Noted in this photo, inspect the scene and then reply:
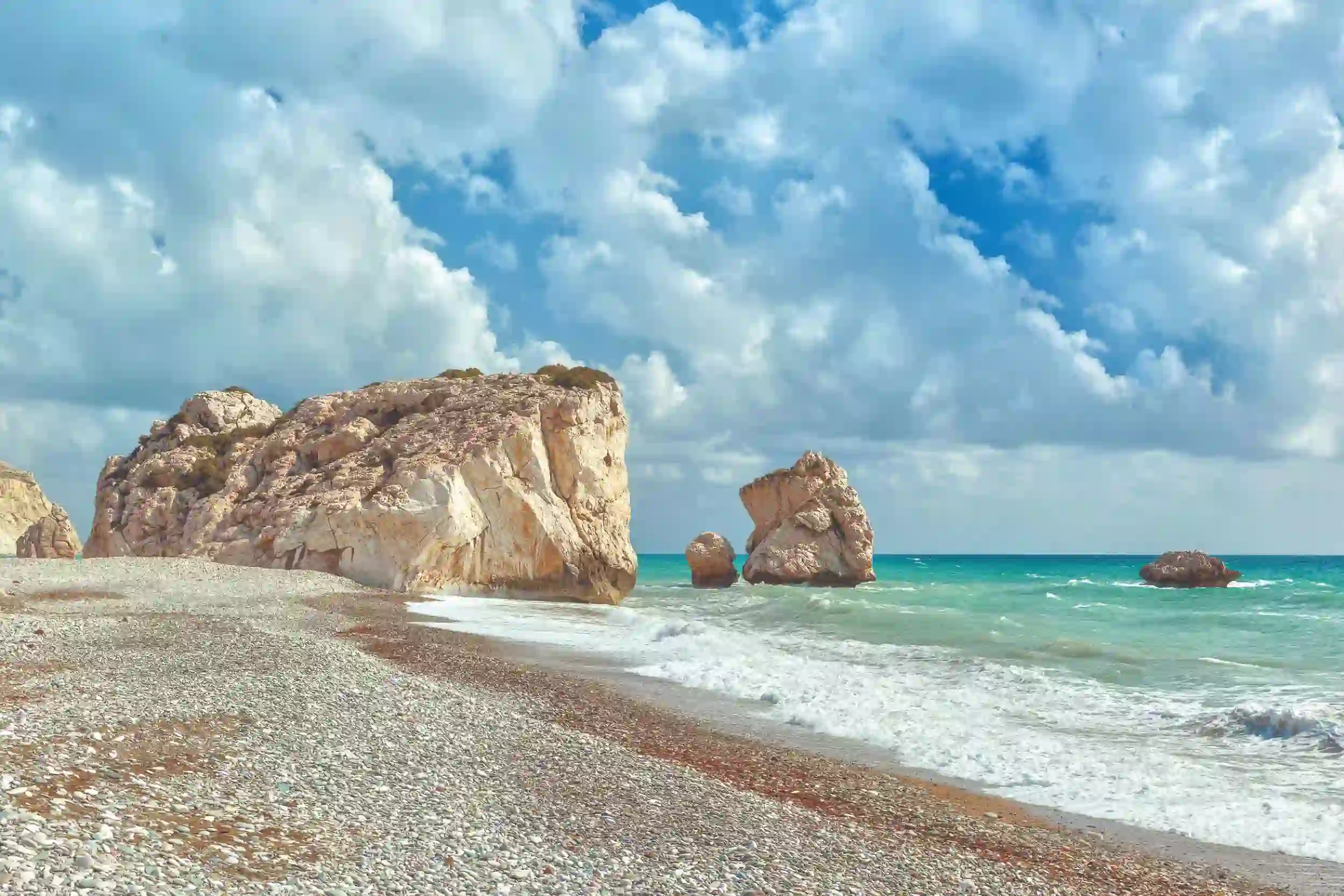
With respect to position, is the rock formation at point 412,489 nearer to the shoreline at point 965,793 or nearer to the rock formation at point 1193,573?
the shoreline at point 965,793

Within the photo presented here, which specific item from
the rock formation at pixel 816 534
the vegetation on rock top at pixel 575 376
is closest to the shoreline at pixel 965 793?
the vegetation on rock top at pixel 575 376

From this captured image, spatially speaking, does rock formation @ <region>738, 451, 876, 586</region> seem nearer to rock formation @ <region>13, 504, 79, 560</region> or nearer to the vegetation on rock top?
the vegetation on rock top

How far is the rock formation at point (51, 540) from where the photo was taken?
58.2m

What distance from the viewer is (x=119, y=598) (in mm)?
24891

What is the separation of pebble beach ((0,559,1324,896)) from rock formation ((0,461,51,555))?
331 feet

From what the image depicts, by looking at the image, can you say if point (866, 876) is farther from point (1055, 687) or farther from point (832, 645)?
point (832, 645)

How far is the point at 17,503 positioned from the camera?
324 feet

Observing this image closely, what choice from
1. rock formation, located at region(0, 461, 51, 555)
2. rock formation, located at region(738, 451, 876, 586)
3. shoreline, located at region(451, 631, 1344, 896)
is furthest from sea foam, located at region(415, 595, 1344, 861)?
rock formation, located at region(0, 461, 51, 555)

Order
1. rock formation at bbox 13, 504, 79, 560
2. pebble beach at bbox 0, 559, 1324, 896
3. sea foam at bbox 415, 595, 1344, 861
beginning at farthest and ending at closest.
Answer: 1. rock formation at bbox 13, 504, 79, 560
2. sea foam at bbox 415, 595, 1344, 861
3. pebble beach at bbox 0, 559, 1324, 896

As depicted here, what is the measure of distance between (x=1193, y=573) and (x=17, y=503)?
115574 millimetres

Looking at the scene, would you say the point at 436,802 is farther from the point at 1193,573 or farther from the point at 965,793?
the point at 1193,573

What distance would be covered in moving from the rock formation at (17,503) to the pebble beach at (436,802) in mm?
101016

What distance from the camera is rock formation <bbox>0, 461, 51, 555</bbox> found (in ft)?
312

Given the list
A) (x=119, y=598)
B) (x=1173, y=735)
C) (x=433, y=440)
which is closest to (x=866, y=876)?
(x=1173, y=735)
